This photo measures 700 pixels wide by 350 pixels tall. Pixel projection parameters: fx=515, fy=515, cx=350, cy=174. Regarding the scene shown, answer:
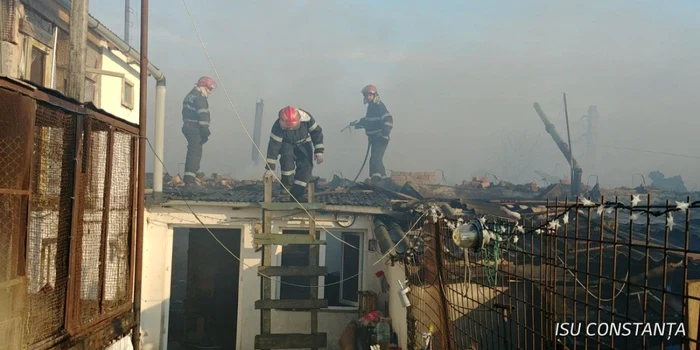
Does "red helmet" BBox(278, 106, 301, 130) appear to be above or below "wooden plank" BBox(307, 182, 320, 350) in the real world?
above

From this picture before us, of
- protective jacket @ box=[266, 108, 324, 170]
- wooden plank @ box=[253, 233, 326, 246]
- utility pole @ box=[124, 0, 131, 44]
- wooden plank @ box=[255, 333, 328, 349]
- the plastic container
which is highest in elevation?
utility pole @ box=[124, 0, 131, 44]

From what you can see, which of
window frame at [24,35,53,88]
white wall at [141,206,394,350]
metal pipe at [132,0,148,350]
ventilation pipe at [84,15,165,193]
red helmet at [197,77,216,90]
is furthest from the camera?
red helmet at [197,77,216,90]

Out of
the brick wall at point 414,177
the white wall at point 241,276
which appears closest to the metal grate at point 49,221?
the white wall at point 241,276

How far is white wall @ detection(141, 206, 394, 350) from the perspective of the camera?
10.6 m

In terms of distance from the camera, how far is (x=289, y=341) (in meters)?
9.07

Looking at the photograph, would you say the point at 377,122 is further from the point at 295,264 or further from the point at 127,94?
the point at 127,94

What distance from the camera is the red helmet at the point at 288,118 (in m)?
11.3

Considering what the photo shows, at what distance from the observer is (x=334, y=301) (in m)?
11.1

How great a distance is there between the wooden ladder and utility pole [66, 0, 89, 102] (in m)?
3.70

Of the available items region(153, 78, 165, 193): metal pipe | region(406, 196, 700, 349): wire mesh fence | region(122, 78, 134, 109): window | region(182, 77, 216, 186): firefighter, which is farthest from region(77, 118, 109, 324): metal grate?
region(182, 77, 216, 186): firefighter

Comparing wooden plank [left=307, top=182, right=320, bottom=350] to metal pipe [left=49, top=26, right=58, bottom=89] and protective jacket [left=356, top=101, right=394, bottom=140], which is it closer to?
metal pipe [left=49, top=26, right=58, bottom=89]

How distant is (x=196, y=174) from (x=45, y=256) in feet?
37.1

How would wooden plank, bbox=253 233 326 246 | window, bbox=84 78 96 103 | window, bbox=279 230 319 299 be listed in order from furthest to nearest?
window, bbox=84 78 96 103
window, bbox=279 230 319 299
wooden plank, bbox=253 233 326 246

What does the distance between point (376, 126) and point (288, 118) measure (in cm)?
594
